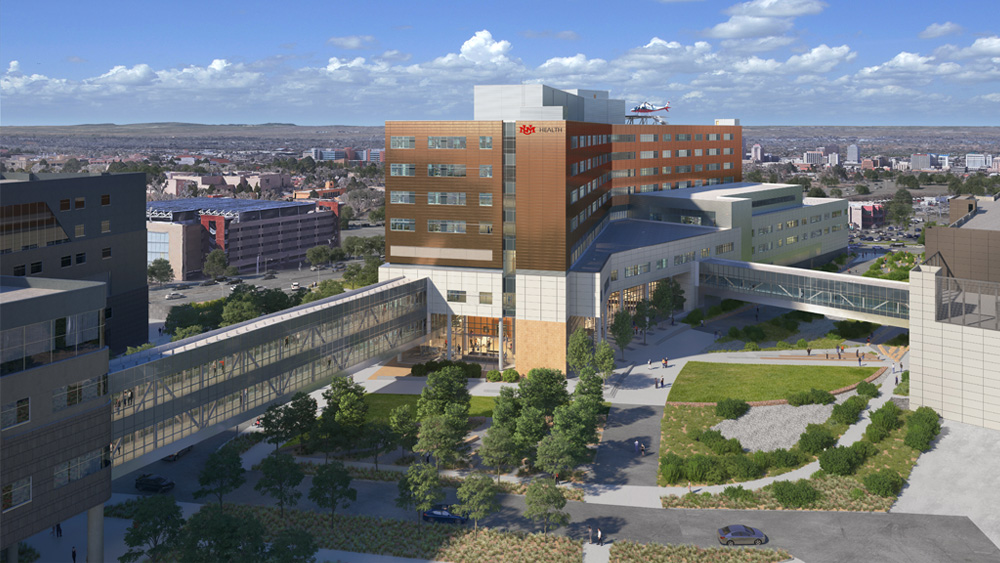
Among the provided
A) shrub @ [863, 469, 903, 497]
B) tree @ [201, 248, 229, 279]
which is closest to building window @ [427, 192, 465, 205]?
A: shrub @ [863, 469, 903, 497]

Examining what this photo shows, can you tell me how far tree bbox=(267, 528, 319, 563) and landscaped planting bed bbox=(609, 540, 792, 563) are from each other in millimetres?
19083

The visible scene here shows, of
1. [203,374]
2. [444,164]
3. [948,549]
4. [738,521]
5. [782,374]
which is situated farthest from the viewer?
[444,164]

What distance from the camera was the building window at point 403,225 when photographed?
97.2 meters

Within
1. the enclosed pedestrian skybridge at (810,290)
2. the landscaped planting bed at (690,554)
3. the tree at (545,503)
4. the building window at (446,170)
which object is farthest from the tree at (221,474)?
the enclosed pedestrian skybridge at (810,290)

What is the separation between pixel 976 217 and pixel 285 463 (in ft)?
274

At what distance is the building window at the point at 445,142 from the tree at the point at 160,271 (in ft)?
353

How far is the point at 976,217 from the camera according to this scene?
317ft

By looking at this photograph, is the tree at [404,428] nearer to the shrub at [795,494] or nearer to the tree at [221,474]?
the tree at [221,474]

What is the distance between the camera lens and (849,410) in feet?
244

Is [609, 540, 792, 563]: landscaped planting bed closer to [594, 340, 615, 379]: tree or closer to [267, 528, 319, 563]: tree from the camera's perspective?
[267, 528, 319, 563]: tree

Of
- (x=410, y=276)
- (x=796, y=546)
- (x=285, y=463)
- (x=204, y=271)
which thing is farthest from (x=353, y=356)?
(x=204, y=271)

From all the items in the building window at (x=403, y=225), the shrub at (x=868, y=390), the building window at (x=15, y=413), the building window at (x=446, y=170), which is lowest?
the shrub at (x=868, y=390)

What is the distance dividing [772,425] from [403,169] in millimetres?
50020

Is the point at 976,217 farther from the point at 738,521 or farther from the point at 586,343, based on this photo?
the point at 738,521
